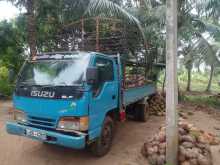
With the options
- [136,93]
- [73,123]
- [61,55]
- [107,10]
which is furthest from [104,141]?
[107,10]

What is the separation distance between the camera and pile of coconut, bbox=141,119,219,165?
458 cm

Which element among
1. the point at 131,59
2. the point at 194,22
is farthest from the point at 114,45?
the point at 194,22

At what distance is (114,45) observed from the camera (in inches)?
268

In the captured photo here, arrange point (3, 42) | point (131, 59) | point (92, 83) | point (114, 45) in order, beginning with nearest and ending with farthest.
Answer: point (92, 83) < point (114, 45) < point (131, 59) < point (3, 42)

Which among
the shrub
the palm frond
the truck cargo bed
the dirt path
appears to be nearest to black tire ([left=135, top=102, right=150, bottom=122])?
the truck cargo bed

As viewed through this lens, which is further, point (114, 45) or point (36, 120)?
point (114, 45)

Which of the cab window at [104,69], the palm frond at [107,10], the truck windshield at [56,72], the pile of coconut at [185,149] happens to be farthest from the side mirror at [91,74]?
the palm frond at [107,10]

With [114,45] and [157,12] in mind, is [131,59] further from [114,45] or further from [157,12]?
[157,12]

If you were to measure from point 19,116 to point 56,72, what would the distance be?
3.66 feet

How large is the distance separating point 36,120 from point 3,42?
10028 millimetres

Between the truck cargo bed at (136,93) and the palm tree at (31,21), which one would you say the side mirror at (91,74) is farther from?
the palm tree at (31,21)

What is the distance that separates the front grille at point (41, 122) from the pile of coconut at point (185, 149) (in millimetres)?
1916

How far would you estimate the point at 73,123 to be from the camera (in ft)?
14.2

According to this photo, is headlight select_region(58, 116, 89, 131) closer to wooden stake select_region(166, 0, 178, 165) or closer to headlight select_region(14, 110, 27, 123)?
headlight select_region(14, 110, 27, 123)
